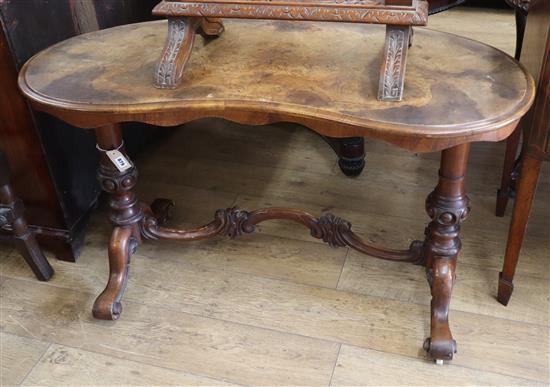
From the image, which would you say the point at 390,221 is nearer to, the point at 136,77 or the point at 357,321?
the point at 357,321

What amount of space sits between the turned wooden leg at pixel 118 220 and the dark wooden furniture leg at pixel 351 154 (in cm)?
74

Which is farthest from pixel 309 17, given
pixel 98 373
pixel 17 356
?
pixel 17 356

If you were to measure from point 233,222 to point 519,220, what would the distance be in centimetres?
72

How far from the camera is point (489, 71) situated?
1241 millimetres

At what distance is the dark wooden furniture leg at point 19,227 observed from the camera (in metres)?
1.48

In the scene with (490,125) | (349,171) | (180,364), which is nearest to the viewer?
(490,125)

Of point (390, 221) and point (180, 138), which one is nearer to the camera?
point (390, 221)

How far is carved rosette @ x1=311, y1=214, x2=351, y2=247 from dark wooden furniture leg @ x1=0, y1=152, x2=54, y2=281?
76 centimetres

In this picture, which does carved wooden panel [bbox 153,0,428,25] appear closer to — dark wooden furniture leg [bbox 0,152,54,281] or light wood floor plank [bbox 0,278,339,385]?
dark wooden furniture leg [bbox 0,152,54,281]

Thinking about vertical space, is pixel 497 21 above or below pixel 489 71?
below

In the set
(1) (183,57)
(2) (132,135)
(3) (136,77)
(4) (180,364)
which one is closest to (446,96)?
(1) (183,57)

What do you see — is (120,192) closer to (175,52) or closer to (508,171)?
(175,52)

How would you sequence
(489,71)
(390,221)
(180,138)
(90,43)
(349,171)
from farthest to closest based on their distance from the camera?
(180,138)
(349,171)
(390,221)
(90,43)
(489,71)

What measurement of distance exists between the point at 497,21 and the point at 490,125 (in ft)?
8.16
